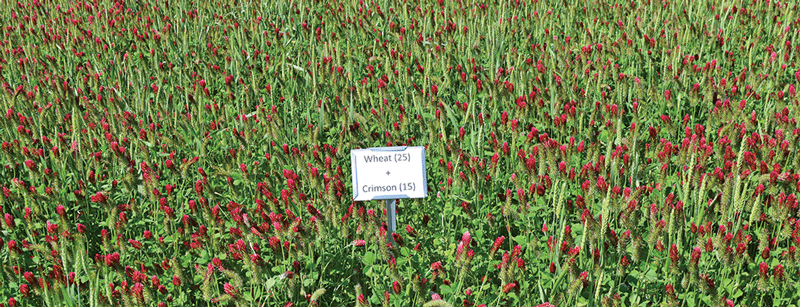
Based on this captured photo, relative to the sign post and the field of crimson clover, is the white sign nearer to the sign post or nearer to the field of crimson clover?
the sign post

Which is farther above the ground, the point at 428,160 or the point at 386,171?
the point at 386,171

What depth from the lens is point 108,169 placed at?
3.28 metres

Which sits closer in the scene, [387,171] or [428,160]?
[387,171]

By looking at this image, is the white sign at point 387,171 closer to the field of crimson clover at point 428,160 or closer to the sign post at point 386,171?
the sign post at point 386,171

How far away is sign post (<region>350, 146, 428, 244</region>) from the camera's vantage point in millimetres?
2365

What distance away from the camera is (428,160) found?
329cm

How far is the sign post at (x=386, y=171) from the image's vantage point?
2365mm

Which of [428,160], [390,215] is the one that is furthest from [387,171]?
[428,160]

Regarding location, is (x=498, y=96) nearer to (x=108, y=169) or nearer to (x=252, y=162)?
(x=252, y=162)

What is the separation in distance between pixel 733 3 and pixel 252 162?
4108mm

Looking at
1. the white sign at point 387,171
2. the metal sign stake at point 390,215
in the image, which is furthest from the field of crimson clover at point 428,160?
the white sign at point 387,171

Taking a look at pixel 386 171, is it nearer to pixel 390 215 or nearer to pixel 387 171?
pixel 387 171

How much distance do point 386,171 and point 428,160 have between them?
0.94 meters

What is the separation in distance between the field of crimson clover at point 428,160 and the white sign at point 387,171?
0.13m
